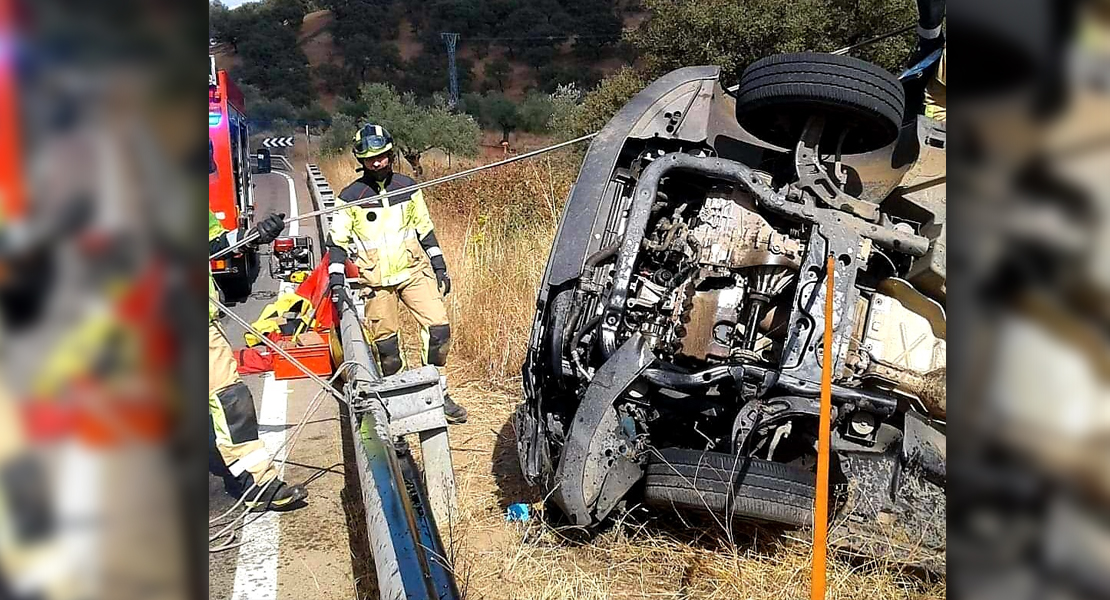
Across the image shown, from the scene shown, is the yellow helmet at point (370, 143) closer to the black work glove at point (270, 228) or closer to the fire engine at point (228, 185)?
the black work glove at point (270, 228)

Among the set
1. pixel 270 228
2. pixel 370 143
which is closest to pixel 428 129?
pixel 370 143

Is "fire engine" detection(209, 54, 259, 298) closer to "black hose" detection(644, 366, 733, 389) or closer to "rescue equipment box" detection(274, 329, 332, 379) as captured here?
"rescue equipment box" detection(274, 329, 332, 379)

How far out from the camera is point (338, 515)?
4.62 meters

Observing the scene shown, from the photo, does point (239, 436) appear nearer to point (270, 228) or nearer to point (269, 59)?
point (270, 228)

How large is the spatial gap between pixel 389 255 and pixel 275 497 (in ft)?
6.33

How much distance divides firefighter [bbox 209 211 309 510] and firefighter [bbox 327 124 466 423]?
4.05ft

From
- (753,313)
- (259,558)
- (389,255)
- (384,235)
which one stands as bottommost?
(259,558)

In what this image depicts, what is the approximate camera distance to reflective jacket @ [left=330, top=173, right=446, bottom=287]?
5.84 metres

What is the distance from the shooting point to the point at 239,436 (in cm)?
458

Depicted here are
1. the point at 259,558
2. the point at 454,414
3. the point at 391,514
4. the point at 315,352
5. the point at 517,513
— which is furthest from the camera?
the point at 315,352
